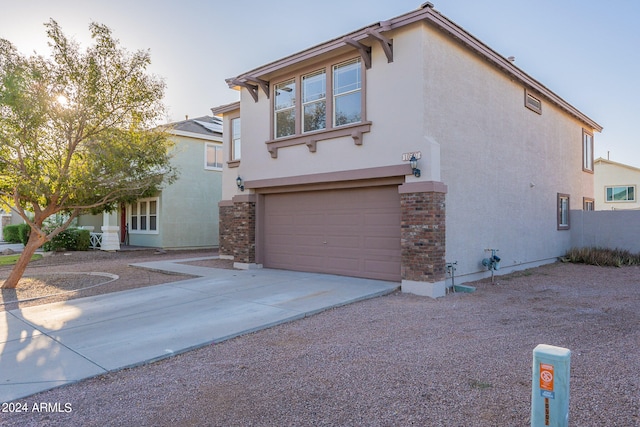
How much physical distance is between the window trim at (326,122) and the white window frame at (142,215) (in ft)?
33.7

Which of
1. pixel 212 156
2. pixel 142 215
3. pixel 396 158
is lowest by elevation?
pixel 142 215

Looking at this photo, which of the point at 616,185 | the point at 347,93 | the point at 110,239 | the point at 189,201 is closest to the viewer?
the point at 347,93

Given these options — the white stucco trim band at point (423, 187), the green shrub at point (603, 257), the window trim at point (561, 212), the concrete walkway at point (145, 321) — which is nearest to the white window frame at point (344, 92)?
the white stucco trim band at point (423, 187)

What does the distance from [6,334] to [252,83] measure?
8712mm

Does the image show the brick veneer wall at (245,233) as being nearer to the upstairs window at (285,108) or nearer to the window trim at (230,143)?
the upstairs window at (285,108)

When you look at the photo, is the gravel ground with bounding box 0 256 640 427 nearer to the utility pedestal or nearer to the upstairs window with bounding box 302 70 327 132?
the utility pedestal

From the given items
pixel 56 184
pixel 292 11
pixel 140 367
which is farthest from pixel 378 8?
pixel 140 367

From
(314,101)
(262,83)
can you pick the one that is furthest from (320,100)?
(262,83)

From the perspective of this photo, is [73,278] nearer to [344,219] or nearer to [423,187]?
[344,219]

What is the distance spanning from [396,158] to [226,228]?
27.6 feet

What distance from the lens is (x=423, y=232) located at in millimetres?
8898

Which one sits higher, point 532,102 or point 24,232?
point 532,102

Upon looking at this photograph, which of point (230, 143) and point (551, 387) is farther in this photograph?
point (230, 143)

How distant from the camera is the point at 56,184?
9531 millimetres
